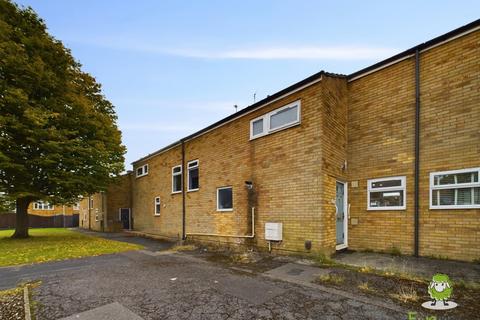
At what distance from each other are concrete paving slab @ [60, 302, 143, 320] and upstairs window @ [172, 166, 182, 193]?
10.3 metres

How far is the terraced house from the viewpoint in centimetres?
629

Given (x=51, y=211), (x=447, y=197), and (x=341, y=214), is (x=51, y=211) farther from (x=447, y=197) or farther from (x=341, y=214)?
(x=447, y=197)

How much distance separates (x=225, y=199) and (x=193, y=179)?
2.98m

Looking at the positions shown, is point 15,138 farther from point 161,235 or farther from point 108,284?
point 108,284

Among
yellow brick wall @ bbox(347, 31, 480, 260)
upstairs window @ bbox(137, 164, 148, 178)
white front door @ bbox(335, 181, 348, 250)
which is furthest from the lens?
upstairs window @ bbox(137, 164, 148, 178)

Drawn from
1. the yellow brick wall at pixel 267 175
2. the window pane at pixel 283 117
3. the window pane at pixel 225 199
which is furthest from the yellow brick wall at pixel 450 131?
the window pane at pixel 225 199

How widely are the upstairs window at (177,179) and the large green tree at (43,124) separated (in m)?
3.94

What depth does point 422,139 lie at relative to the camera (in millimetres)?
6883

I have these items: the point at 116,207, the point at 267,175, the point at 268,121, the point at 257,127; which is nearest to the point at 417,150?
the point at 267,175

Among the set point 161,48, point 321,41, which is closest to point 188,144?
point 161,48

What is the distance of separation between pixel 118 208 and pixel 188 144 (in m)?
Result: 12.2

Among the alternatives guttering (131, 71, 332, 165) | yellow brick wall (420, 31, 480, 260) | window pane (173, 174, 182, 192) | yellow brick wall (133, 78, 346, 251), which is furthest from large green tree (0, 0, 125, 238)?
yellow brick wall (420, 31, 480, 260)

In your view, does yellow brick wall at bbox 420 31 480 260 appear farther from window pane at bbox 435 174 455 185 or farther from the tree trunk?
the tree trunk

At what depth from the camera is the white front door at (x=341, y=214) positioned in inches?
312
